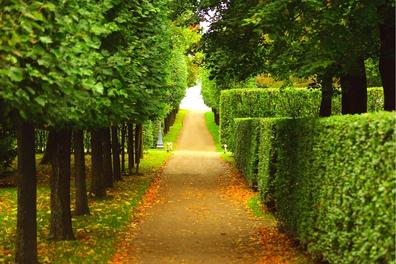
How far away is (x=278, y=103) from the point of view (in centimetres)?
3828

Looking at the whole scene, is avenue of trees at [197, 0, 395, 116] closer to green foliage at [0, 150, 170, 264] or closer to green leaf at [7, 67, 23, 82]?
green foliage at [0, 150, 170, 264]

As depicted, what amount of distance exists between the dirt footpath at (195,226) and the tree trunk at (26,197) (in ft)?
6.86

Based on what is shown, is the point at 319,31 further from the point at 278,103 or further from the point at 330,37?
the point at 278,103

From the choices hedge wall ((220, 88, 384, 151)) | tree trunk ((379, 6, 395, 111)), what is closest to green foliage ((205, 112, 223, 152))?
hedge wall ((220, 88, 384, 151))

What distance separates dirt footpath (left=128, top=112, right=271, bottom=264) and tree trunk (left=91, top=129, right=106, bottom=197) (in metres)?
1.95

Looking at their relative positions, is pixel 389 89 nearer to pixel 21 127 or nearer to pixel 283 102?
pixel 21 127

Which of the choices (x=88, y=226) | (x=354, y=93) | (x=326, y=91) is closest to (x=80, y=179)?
(x=88, y=226)

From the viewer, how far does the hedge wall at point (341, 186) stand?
646 cm

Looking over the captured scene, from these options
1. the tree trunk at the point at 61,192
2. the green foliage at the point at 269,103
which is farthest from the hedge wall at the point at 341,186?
the green foliage at the point at 269,103

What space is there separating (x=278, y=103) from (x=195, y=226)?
2397 centimetres

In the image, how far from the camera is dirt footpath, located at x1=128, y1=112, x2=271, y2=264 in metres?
11.7

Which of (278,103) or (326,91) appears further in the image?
(278,103)

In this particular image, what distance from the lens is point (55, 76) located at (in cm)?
686

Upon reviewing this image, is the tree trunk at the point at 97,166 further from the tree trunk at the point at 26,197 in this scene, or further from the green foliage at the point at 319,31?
the tree trunk at the point at 26,197
